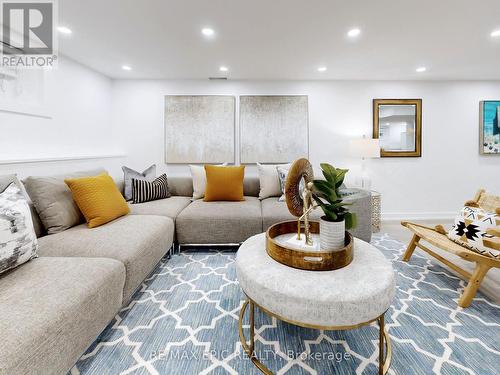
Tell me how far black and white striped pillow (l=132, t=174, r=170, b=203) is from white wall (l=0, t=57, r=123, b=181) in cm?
77

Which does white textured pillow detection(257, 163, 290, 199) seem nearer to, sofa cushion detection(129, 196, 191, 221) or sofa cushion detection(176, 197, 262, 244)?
sofa cushion detection(176, 197, 262, 244)

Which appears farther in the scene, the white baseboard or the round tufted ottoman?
the white baseboard

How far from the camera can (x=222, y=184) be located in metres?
3.02

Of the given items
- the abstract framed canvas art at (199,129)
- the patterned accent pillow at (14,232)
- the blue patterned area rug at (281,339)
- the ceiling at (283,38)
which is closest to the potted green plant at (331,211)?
the blue patterned area rug at (281,339)

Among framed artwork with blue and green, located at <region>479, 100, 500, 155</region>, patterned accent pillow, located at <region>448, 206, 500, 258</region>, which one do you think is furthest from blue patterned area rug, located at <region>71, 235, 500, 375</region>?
framed artwork with blue and green, located at <region>479, 100, 500, 155</region>

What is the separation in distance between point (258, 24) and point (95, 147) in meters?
2.73

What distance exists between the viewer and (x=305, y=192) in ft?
4.73

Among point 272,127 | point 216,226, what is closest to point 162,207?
point 216,226

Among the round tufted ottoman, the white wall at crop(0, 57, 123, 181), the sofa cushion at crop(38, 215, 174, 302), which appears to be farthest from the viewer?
the white wall at crop(0, 57, 123, 181)

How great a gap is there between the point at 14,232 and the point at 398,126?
4643 millimetres

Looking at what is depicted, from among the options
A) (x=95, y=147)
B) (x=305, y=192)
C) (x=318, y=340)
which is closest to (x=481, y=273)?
(x=318, y=340)

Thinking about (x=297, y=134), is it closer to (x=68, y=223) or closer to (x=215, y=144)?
(x=215, y=144)

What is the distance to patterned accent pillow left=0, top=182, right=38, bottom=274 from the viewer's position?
117cm

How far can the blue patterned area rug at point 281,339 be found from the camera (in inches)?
48.9
